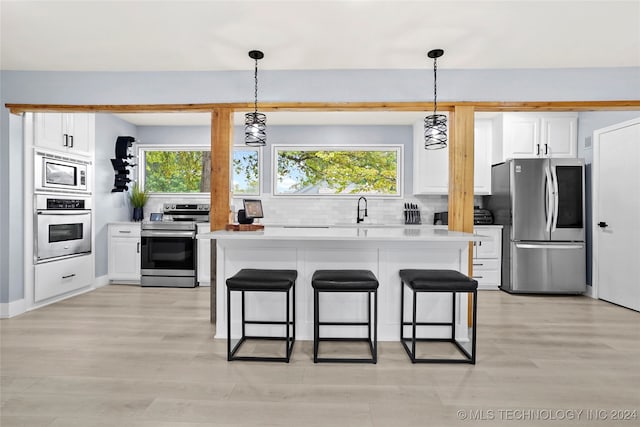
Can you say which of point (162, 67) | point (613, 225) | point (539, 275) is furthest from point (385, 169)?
point (162, 67)

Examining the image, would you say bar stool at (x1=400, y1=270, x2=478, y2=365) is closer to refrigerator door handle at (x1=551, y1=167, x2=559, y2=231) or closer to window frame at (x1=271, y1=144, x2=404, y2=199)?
refrigerator door handle at (x1=551, y1=167, x2=559, y2=231)

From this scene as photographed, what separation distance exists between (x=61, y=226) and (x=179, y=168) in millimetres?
2006

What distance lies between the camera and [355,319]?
9.59ft

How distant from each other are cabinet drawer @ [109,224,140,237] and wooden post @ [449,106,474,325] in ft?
13.8

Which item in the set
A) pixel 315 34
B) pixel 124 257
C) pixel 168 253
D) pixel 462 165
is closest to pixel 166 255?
pixel 168 253

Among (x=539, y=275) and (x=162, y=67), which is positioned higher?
(x=162, y=67)

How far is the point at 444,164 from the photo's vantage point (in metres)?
5.20

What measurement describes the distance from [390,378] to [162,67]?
3.29 metres

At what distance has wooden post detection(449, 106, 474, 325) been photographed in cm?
327

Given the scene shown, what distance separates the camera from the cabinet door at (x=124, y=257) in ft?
16.4

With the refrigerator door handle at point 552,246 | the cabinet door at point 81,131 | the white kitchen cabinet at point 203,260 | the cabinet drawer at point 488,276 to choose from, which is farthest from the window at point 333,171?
the cabinet door at point 81,131

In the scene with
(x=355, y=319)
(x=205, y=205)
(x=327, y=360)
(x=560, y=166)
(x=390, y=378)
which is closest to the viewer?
(x=390, y=378)

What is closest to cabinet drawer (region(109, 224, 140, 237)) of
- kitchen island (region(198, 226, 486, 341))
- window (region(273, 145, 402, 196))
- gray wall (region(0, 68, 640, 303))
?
gray wall (region(0, 68, 640, 303))

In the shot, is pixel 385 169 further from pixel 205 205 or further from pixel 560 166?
pixel 205 205
